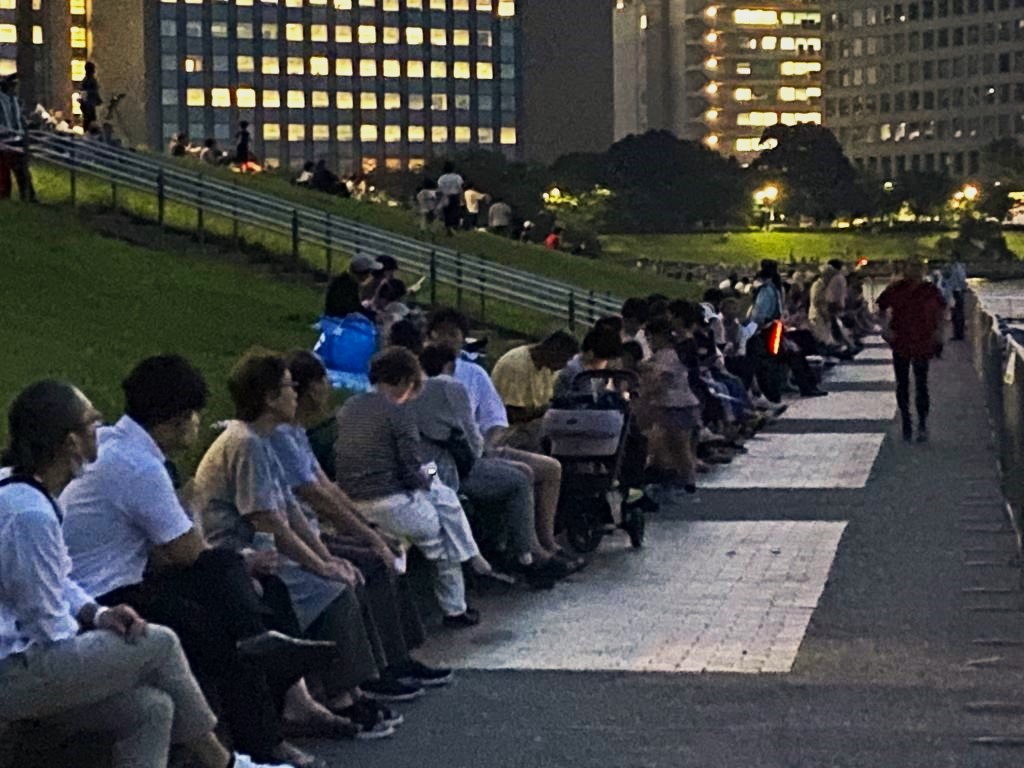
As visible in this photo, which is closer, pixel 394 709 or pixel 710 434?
pixel 394 709

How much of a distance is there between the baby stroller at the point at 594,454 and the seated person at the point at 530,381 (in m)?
0.19

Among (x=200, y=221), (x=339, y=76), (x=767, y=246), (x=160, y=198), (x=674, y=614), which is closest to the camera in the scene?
(x=674, y=614)

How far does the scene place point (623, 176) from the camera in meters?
132

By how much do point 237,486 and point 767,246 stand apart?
115428 millimetres

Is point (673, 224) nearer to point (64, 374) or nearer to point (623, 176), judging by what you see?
point (623, 176)

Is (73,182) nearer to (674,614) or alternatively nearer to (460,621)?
(674,614)

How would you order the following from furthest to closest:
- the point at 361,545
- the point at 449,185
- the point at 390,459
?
the point at 449,185 < the point at 390,459 < the point at 361,545

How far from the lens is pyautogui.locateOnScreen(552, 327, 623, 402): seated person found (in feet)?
50.1

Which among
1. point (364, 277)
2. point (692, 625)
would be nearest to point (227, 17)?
point (364, 277)

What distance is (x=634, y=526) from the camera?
15.3 m

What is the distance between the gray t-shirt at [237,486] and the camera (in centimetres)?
924

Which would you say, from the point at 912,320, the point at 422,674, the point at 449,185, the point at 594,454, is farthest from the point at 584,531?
the point at 449,185

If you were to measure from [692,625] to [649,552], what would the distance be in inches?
122

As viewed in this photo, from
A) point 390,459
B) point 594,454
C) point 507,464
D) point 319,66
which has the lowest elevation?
point 594,454
